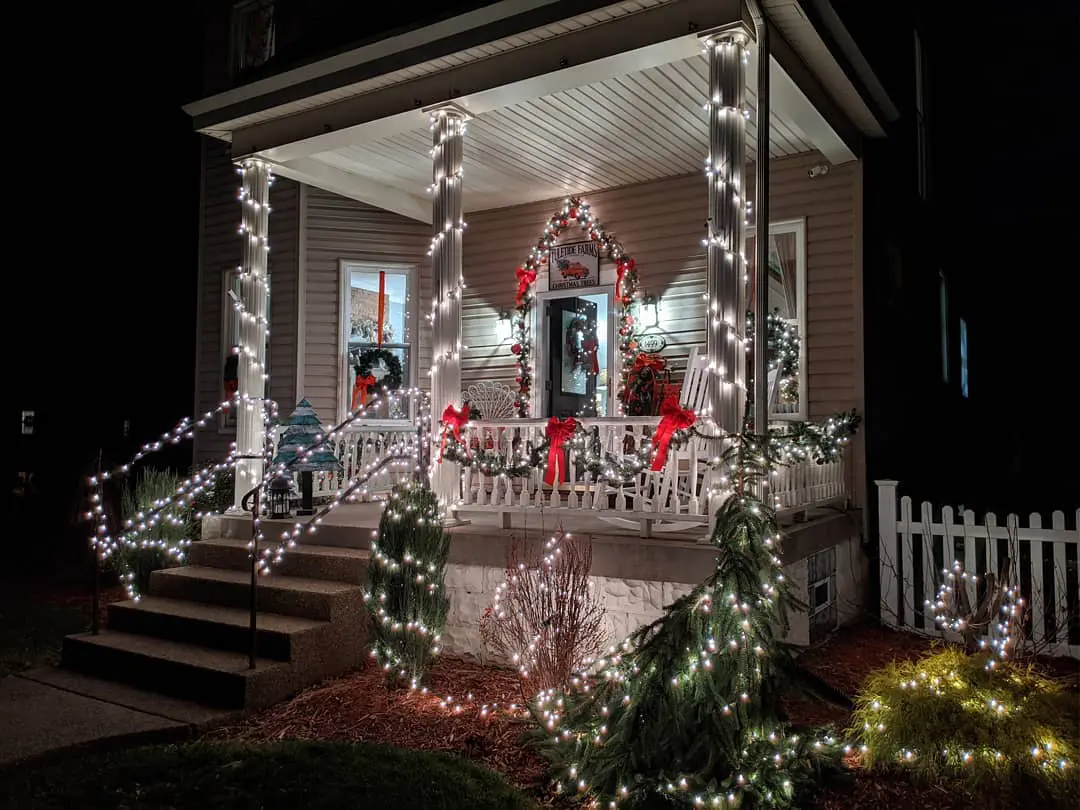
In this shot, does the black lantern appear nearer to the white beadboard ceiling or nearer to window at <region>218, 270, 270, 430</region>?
the white beadboard ceiling

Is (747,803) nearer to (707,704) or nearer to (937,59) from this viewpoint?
(707,704)

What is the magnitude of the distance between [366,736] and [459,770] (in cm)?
83

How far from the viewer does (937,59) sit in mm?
11188

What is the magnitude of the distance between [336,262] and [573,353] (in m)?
3.26

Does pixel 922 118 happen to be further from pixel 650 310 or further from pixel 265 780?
pixel 265 780

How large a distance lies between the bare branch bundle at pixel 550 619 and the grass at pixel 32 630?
3625 mm

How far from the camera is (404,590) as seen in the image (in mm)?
5105

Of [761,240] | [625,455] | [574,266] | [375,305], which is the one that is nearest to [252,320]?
[375,305]

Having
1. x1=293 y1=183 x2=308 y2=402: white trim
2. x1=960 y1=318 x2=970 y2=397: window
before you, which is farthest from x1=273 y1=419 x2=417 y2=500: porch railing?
x1=960 y1=318 x2=970 y2=397: window

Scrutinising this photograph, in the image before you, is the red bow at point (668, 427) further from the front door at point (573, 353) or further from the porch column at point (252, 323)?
the front door at point (573, 353)

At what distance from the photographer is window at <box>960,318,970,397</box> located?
474 inches

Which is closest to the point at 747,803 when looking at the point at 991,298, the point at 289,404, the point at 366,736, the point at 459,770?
the point at 459,770

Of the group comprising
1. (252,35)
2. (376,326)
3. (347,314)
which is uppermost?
(252,35)

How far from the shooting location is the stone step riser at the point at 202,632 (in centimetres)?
515
